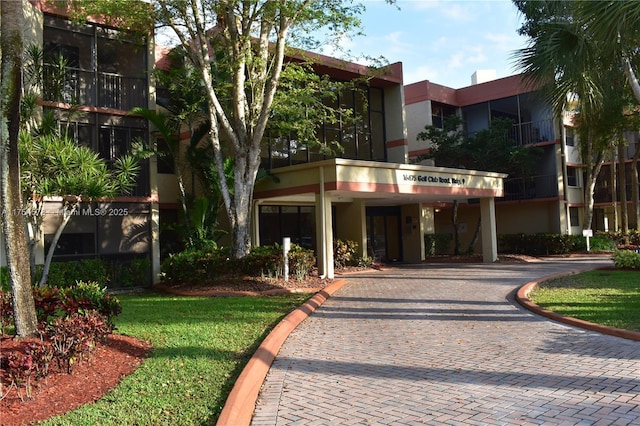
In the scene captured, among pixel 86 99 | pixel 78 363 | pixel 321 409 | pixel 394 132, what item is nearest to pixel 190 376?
pixel 78 363

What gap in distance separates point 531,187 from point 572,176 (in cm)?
298

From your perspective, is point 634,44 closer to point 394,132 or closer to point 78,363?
point 78,363

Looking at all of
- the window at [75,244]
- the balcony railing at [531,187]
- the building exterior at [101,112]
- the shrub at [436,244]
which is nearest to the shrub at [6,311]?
the building exterior at [101,112]

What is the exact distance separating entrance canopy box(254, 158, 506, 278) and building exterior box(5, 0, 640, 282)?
43 mm

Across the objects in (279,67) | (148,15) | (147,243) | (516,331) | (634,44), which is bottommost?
(516,331)

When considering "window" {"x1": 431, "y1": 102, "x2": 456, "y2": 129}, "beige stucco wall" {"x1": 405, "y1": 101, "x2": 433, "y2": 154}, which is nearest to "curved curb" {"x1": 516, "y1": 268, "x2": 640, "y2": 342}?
→ "beige stucco wall" {"x1": 405, "y1": 101, "x2": 433, "y2": 154}

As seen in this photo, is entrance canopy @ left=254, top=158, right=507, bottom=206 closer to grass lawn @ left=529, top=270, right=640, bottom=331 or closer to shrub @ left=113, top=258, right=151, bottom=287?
shrub @ left=113, top=258, right=151, bottom=287

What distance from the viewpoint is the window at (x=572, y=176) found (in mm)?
29031

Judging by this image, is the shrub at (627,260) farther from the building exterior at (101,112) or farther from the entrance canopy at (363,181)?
the building exterior at (101,112)

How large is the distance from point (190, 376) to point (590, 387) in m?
→ 4.17

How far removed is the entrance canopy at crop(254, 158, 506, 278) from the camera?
49.6 feet

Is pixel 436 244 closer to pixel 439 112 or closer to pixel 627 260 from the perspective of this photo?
pixel 439 112

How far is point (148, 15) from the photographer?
44.2ft

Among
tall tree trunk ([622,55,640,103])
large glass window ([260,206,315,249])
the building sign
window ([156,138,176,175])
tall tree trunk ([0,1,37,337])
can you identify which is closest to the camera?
tall tree trunk ([0,1,37,337])
